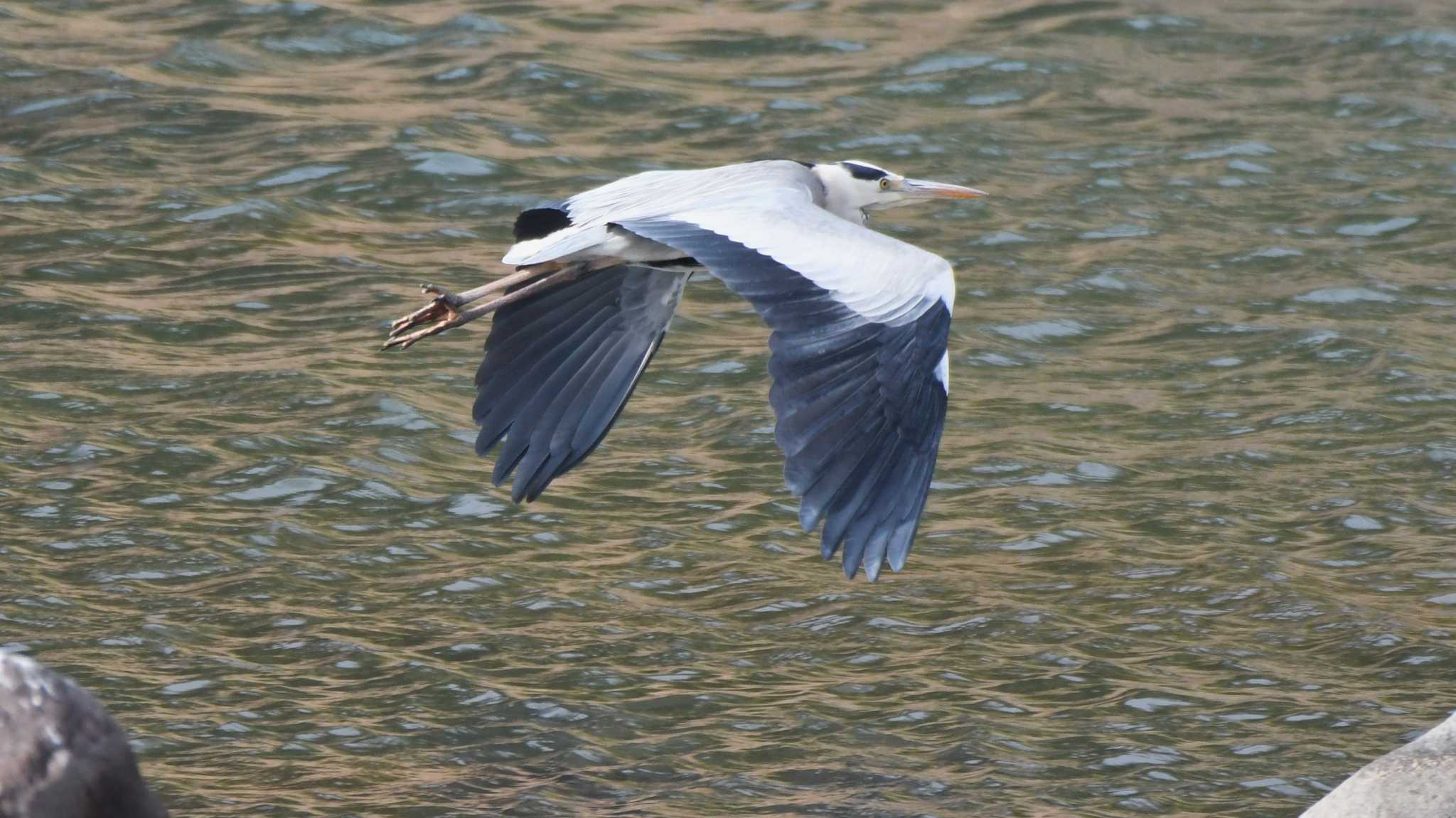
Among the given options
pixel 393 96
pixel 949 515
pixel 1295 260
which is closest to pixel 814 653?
pixel 949 515

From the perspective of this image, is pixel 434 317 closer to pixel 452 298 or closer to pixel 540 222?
pixel 452 298

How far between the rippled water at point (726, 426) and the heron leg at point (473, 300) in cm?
100

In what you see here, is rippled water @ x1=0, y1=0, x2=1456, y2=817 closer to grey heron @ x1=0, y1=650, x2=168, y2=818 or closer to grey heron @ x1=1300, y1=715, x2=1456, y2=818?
grey heron @ x1=1300, y1=715, x2=1456, y2=818

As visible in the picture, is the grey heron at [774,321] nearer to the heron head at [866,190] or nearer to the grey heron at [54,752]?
the heron head at [866,190]

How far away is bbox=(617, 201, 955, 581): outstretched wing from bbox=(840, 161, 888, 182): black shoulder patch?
189 cm

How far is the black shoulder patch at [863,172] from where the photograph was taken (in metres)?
7.70

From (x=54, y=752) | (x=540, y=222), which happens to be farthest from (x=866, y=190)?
(x=54, y=752)

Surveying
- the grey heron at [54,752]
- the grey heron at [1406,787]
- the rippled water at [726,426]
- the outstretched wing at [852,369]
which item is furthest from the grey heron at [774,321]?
the grey heron at [54,752]

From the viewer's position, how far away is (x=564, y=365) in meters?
6.66

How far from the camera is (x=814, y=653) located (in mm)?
7000

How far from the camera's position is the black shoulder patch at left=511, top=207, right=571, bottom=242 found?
6.67 m

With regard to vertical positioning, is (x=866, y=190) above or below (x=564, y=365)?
above

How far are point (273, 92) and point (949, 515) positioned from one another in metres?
5.71

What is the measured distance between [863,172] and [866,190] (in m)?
0.07
